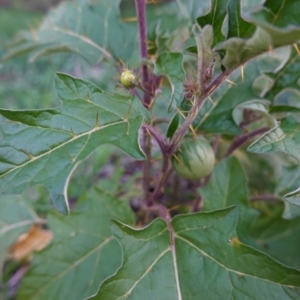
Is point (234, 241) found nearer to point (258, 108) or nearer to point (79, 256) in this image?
point (258, 108)

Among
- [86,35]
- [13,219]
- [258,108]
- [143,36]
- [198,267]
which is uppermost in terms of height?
[86,35]

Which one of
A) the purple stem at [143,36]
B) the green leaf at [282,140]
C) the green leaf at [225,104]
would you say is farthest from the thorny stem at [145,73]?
the green leaf at [282,140]

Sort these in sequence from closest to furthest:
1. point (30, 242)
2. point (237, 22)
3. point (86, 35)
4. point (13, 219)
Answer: point (237, 22) < point (86, 35) < point (13, 219) < point (30, 242)

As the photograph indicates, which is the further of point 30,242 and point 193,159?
point 30,242

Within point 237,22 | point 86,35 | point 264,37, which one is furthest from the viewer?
point 86,35

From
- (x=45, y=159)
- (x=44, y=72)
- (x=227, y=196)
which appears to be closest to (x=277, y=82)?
(x=227, y=196)

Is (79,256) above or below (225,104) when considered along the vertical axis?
below

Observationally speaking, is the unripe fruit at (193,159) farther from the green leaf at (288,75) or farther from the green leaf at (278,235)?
the green leaf at (278,235)

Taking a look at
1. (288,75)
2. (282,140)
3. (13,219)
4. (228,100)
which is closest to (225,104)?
(228,100)
